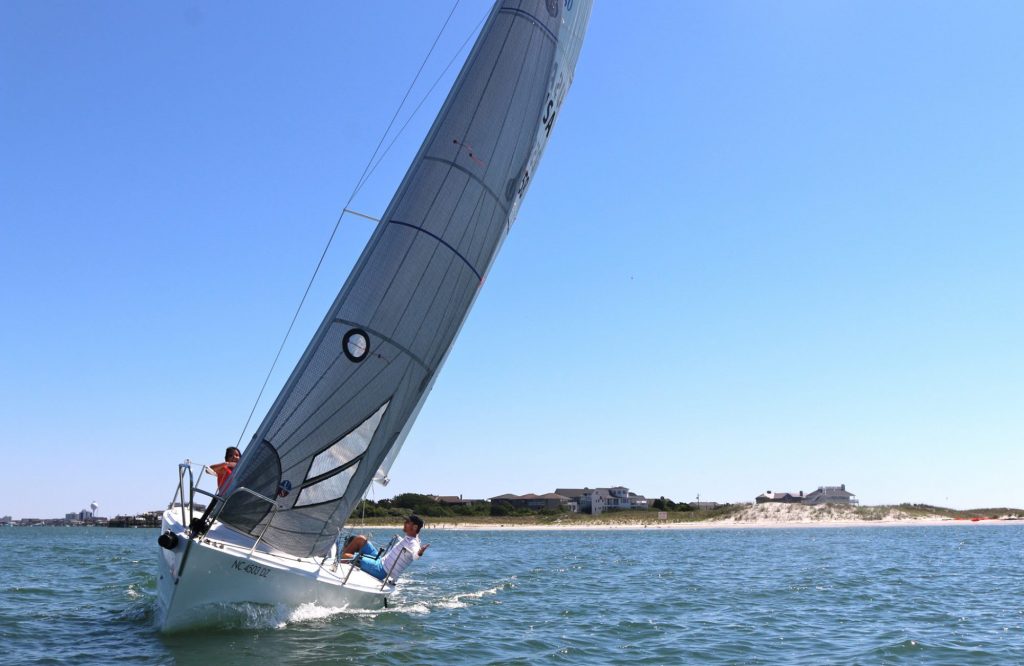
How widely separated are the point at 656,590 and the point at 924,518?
286ft

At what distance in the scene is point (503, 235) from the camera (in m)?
13.1

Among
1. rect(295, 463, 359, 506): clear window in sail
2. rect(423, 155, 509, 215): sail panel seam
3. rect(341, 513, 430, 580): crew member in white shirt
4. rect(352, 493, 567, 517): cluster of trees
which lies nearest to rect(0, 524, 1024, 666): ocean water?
rect(341, 513, 430, 580): crew member in white shirt

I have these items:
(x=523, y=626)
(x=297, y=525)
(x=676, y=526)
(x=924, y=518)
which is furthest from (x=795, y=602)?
(x=924, y=518)

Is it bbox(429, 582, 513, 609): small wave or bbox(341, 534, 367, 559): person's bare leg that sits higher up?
bbox(341, 534, 367, 559): person's bare leg

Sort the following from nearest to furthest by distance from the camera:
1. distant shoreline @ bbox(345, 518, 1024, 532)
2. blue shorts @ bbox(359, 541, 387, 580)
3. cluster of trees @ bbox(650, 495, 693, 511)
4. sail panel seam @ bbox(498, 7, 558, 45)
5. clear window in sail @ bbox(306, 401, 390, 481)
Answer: clear window in sail @ bbox(306, 401, 390, 481) < sail panel seam @ bbox(498, 7, 558, 45) < blue shorts @ bbox(359, 541, 387, 580) < distant shoreline @ bbox(345, 518, 1024, 532) < cluster of trees @ bbox(650, 495, 693, 511)

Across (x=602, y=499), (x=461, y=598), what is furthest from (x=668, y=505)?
(x=461, y=598)

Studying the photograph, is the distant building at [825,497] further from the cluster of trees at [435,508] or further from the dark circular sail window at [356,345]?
the dark circular sail window at [356,345]

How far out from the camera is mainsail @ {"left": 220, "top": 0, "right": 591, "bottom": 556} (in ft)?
36.8

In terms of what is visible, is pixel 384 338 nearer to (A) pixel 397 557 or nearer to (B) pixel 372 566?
(A) pixel 397 557

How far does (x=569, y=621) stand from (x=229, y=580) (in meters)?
5.44

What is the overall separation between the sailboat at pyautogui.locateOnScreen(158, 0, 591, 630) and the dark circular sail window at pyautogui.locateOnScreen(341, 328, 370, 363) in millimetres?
15

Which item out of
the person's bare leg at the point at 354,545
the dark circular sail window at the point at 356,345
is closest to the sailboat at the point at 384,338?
the dark circular sail window at the point at 356,345

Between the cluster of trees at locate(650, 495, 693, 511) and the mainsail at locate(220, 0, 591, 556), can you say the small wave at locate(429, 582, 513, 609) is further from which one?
the cluster of trees at locate(650, 495, 693, 511)

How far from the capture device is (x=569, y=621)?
12648 mm
